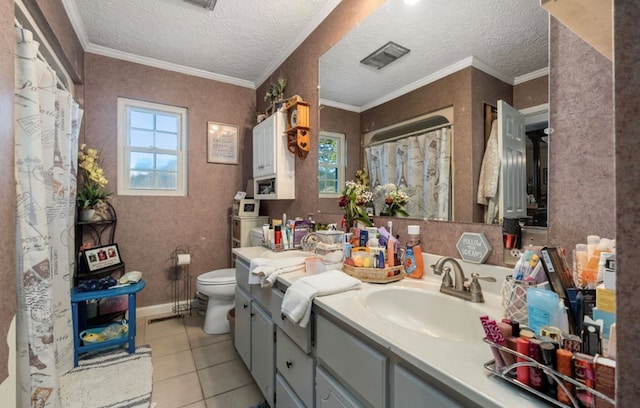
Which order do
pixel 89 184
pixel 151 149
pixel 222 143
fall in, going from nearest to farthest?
1. pixel 89 184
2. pixel 151 149
3. pixel 222 143

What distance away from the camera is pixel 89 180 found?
2465 millimetres

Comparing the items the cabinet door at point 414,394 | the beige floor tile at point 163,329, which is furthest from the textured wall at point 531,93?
the beige floor tile at point 163,329

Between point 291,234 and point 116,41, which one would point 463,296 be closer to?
point 291,234

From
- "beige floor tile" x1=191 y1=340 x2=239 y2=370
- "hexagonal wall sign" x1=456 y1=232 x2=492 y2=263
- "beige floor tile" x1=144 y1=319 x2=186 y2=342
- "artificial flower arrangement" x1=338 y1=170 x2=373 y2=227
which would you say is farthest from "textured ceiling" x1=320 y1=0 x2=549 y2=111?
"beige floor tile" x1=144 y1=319 x2=186 y2=342

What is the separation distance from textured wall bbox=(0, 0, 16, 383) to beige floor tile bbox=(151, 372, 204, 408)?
87cm

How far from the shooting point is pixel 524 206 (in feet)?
3.26

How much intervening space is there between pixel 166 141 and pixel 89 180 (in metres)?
0.77

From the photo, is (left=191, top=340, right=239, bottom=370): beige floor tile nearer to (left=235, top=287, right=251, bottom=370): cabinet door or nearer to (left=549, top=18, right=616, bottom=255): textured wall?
(left=235, top=287, right=251, bottom=370): cabinet door

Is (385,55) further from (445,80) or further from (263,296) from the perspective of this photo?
(263,296)

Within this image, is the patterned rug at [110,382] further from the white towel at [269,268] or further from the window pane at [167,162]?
the window pane at [167,162]

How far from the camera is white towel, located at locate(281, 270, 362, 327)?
103 centimetres

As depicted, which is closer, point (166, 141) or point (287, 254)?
point (287, 254)

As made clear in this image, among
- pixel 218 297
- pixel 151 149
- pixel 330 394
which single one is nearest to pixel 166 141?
pixel 151 149

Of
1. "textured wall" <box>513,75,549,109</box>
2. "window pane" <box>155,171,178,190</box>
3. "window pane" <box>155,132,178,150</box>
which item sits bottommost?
"window pane" <box>155,171,178,190</box>
